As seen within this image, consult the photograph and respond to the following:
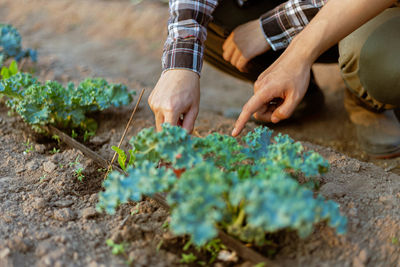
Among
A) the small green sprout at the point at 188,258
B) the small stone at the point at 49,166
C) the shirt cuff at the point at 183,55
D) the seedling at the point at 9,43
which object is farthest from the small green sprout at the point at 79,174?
the seedling at the point at 9,43

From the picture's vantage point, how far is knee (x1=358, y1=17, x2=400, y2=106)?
2.08m

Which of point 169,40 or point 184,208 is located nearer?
point 184,208

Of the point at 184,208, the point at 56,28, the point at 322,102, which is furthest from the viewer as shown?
the point at 56,28

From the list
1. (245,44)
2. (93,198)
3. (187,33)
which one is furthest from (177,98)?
(245,44)

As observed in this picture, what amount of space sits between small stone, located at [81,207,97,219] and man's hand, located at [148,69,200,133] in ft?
1.55

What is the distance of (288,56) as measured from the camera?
1.76 metres

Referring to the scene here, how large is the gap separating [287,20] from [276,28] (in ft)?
0.25

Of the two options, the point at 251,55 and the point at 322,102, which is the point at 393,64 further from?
the point at 322,102

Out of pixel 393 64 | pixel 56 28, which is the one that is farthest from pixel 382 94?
pixel 56 28

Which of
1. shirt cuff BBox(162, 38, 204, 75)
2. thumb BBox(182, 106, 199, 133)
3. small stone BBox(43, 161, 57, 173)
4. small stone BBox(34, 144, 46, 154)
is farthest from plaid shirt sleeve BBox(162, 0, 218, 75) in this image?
small stone BBox(34, 144, 46, 154)

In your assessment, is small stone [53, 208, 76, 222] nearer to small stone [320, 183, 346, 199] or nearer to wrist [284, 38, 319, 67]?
small stone [320, 183, 346, 199]

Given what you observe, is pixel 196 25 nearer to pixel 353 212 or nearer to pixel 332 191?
pixel 332 191

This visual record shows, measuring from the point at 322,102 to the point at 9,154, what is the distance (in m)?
2.25

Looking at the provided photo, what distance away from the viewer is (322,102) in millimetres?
3107
